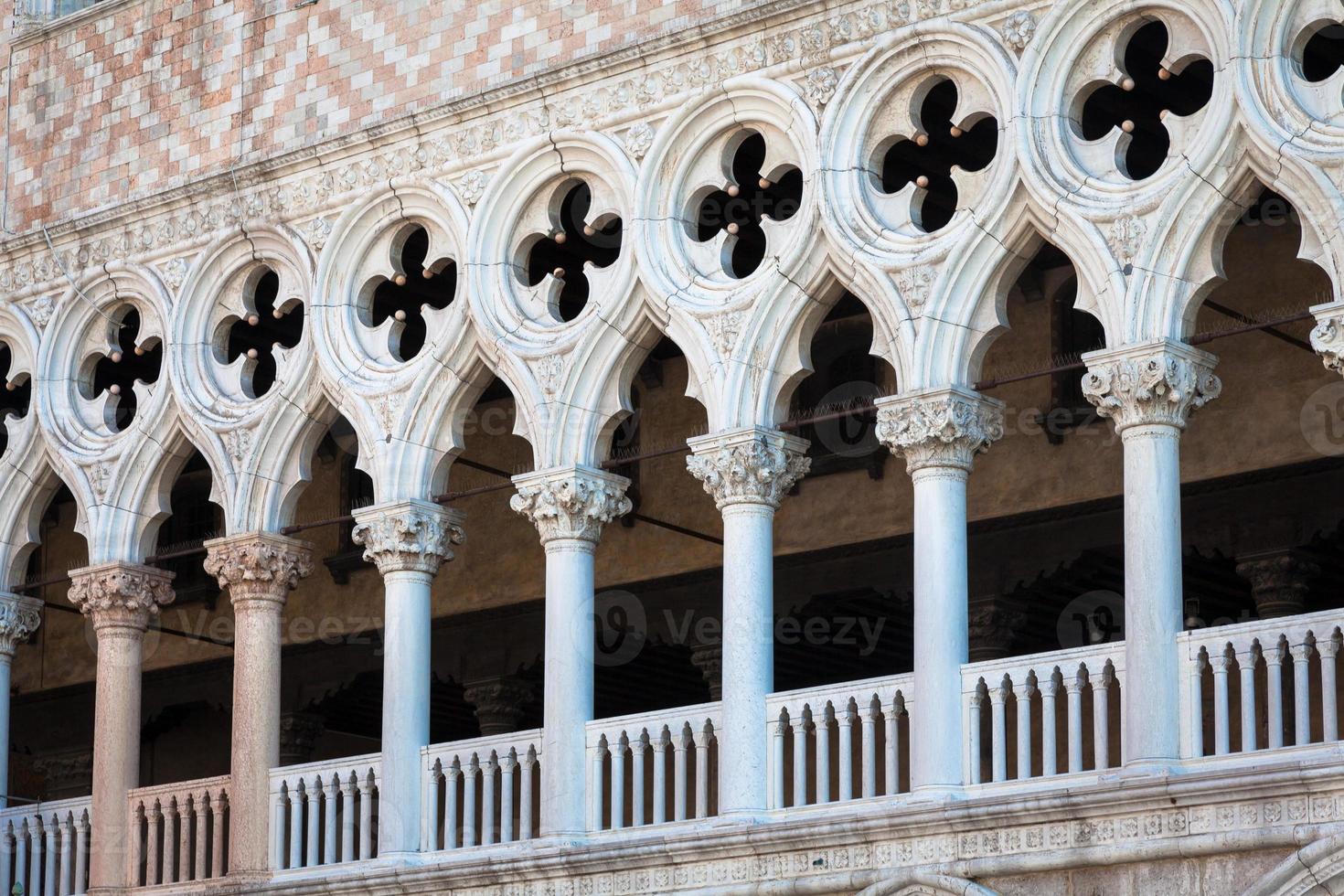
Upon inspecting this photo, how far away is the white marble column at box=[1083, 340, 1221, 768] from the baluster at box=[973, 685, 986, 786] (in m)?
0.90

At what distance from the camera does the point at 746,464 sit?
15141 mm

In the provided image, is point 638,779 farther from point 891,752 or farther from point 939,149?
point 939,149

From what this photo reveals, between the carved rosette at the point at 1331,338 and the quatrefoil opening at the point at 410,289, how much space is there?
5836mm

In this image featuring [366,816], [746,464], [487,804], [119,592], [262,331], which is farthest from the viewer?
[262,331]

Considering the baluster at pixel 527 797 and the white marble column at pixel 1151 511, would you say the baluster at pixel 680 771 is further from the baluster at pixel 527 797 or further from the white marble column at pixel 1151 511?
the white marble column at pixel 1151 511

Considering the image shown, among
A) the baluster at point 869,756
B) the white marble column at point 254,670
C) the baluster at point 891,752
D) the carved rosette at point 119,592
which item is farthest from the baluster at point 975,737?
the carved rosette at point 119,592

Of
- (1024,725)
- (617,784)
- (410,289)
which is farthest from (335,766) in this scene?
(1024,725)

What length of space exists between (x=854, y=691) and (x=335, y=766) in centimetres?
370

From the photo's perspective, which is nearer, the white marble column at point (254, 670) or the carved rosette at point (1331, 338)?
the carved rosette at point (1331, 338)

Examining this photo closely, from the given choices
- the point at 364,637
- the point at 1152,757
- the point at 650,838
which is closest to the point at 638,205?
the point at 650,838

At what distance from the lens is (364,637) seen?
21.8 m

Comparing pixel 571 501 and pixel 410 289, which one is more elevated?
pixel 410 289

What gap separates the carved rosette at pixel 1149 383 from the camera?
539 inches

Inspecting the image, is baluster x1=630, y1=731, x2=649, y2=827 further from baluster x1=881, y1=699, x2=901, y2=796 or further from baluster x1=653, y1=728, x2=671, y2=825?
baluster x1=881, y1=699, x2=901, y2=796
